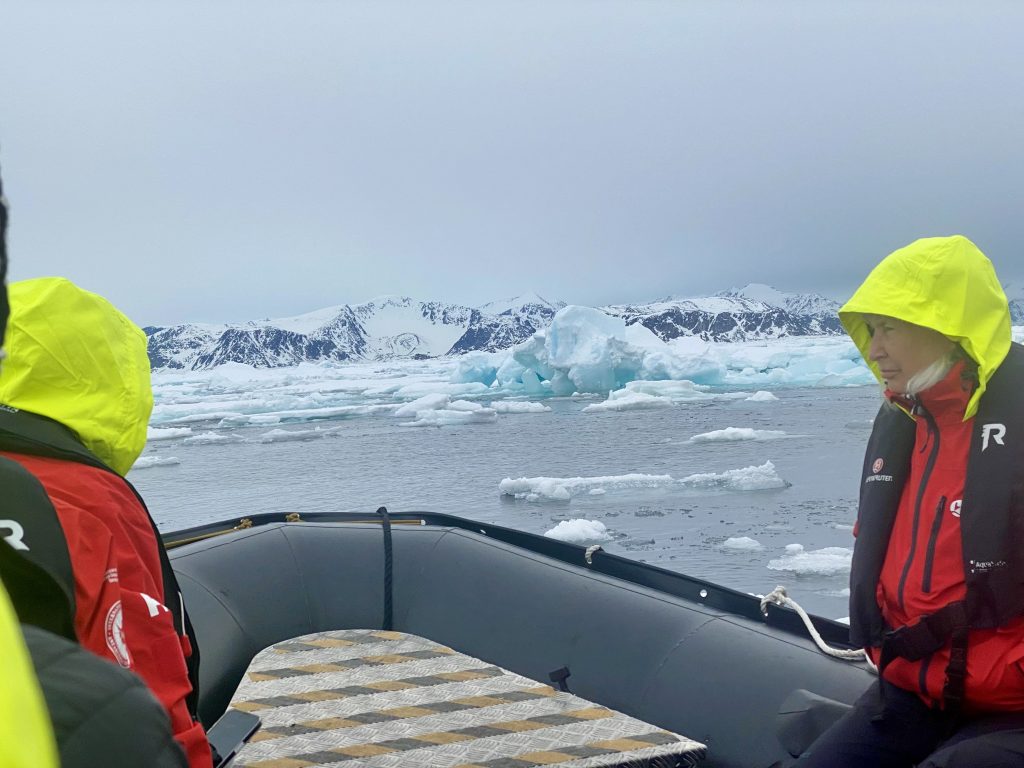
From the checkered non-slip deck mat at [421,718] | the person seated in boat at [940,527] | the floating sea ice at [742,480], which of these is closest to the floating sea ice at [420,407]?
the floating sea ice at [742,480]

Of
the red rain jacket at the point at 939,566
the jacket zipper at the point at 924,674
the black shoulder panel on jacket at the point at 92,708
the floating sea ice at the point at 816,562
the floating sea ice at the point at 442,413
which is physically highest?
the black shoulder panel on jacket at the point at 92,708

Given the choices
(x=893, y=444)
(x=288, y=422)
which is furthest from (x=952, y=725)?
(x=288, y=422)

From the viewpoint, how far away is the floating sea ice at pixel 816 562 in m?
4.57

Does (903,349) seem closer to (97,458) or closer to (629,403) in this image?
(97,458)

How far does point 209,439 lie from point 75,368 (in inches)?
551

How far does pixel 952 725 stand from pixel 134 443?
123 cm

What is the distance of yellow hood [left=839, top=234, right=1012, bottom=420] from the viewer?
4.28ft

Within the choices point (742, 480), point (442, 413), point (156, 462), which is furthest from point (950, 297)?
point (442, 413)

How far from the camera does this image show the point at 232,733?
70.2 inches

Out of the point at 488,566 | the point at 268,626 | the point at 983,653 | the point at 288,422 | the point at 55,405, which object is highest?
the point at 55,405

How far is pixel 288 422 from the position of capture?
56.0 feet

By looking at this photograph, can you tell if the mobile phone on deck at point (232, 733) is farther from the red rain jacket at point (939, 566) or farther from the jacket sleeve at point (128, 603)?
the red rain jacket at point (939, 566)

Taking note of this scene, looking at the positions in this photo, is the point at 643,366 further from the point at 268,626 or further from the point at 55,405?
the point at 55,405

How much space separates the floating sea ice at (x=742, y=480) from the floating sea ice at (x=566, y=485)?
0.23 meters
